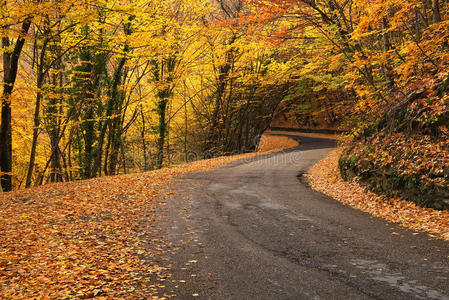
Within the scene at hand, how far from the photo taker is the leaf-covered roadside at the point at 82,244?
15.5 feet

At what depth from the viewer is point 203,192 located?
11.5 meters

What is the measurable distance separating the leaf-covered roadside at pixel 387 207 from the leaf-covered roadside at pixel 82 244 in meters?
5.30

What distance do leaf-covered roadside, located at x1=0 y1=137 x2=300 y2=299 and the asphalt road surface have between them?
0.56 metres

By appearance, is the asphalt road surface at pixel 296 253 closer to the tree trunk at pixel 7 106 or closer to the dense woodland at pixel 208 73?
the dense woodland at pixel 208 73

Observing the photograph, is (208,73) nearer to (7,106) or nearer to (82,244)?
(7,106)

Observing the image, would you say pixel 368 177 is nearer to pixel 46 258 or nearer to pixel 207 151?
pixel 46 258

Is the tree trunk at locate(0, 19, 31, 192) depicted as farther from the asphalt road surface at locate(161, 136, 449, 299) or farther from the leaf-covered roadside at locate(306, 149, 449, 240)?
the leaf-covered roadside at locate(306, 149, 449, 240)

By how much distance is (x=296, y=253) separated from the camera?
5.86m

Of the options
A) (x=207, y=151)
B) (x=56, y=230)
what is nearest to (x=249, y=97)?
(x=207, y=151)

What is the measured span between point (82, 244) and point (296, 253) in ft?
13.6

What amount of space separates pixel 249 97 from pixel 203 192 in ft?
44.9

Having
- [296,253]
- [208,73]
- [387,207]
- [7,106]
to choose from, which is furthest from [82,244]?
[208,73]

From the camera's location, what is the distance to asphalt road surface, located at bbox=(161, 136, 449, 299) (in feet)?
14.8

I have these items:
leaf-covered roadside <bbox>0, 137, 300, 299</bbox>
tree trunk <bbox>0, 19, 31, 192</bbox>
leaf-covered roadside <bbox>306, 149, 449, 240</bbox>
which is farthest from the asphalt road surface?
tree trunk <bbox>0, 19, 31, 192</bbox>
